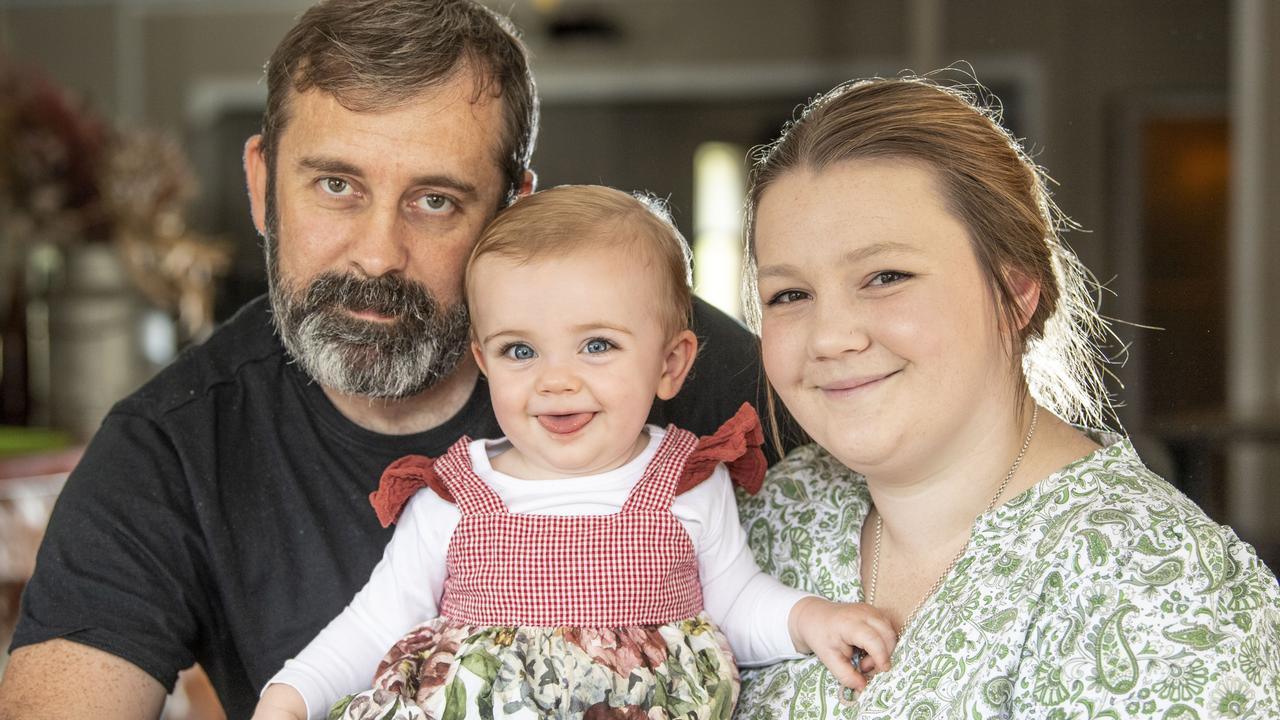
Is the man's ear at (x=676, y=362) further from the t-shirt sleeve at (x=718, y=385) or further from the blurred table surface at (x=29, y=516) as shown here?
the blurred table surface at (x=29, y=516)

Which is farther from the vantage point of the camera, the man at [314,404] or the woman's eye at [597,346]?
the man at [314,404]

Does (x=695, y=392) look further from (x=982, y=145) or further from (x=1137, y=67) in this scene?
(x=1137, y=67)

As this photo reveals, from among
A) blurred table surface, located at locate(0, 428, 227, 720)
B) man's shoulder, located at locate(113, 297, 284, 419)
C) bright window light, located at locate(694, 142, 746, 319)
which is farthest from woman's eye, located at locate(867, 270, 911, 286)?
bright window light, located at locate(694, 142, 746, 319)

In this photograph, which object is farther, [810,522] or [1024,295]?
[810,522]

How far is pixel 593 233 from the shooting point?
1.41 m

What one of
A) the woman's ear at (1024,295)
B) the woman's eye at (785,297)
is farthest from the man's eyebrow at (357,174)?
the woman's ear at (1024,295)

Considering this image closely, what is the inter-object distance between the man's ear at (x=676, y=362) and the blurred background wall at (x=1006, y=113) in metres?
0.33

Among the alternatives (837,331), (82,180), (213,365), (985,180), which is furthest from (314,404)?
(82,180)

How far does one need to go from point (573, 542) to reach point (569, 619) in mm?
80

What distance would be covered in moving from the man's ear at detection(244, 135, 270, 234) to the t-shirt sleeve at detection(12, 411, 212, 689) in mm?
350

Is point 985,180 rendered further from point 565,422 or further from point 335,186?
point 335,186

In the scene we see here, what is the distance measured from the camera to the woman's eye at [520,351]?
1417 millimetres

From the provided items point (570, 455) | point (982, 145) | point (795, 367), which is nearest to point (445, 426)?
point (570, 455)

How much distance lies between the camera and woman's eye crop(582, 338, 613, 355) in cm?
141
